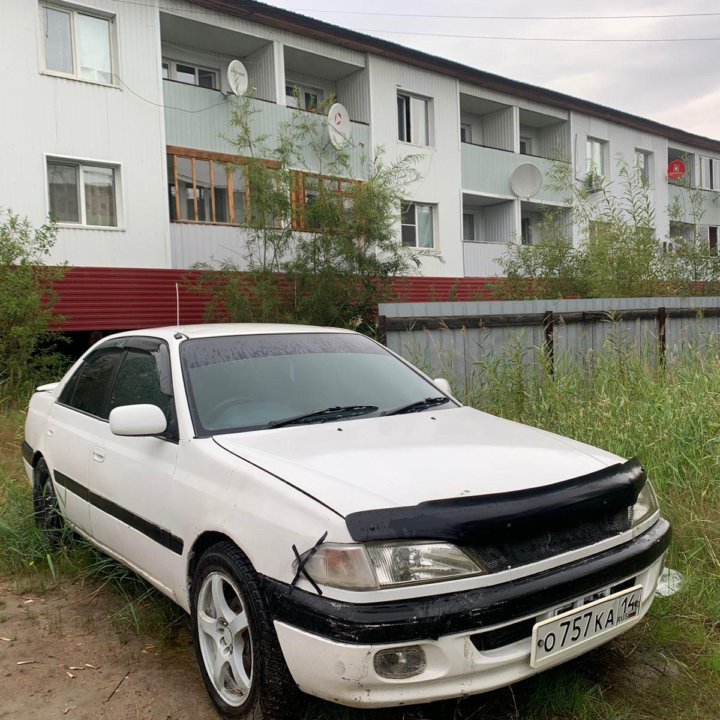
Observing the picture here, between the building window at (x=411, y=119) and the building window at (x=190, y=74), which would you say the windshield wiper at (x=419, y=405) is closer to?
the building window at (x=190, y=74)

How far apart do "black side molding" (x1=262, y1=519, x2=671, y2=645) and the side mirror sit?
102 cm

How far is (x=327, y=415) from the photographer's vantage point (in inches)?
131

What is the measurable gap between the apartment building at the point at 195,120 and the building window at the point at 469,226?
0.94 meters

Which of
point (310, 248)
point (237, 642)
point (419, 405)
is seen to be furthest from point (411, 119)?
point (237, 642)

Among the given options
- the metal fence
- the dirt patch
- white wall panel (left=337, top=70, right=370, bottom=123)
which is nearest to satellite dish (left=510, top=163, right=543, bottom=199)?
white wall panel (left=337, top=70, right=370, bottom=123)

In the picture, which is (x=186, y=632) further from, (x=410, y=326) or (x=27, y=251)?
(x=27, y=251)

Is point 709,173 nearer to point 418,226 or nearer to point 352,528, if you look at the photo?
point 418,226

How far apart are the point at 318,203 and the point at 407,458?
389 inches

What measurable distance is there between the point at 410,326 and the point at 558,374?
171 cm

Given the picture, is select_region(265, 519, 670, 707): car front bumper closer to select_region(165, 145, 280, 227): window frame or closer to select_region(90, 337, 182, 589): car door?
select_region(90, 337, 182, 589): car door

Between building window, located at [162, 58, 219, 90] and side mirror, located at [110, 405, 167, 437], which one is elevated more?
building window, located at [162, 58, 219, 90]

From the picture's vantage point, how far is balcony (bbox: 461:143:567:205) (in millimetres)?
19438

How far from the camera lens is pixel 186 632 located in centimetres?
346

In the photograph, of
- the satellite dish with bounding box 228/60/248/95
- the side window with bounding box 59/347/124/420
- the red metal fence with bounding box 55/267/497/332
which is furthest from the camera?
the satellite dish with bounding box 228/60/248/95
